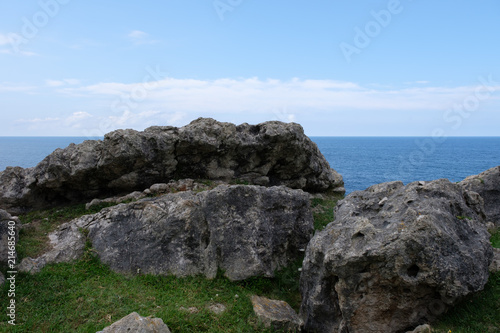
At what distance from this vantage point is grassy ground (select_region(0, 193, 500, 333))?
10703 mm

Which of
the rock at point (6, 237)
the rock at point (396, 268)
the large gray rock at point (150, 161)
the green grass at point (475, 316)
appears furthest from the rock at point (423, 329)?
the large gray rock at point (150, 161)

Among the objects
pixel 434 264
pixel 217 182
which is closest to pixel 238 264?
pixel 434 264

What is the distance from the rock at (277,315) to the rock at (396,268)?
0.50 meters

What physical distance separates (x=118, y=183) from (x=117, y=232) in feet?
21.3

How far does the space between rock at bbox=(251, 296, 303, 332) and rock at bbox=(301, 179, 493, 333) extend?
50 centimetres

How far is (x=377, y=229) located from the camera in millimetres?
10953

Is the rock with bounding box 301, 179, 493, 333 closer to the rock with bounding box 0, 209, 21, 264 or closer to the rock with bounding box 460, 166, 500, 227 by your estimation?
the rock with bounding box 460, 166, 500, 227

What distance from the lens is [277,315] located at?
1145 cm

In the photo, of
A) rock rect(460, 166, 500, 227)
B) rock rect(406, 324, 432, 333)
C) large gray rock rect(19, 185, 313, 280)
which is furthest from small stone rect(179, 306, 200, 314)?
rock rect(460, 166, 500, 227)

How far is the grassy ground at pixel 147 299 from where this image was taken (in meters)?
10.7

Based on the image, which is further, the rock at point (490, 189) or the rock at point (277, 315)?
the rock at point (490, 189)

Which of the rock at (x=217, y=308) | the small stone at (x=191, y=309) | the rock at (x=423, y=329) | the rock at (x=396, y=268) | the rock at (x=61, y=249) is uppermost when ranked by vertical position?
the rock at (x=396, y=268)

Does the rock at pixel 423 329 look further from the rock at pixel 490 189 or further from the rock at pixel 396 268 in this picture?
the rock at pixel 490 189

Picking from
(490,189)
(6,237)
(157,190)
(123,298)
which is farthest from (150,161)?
(490,189)
